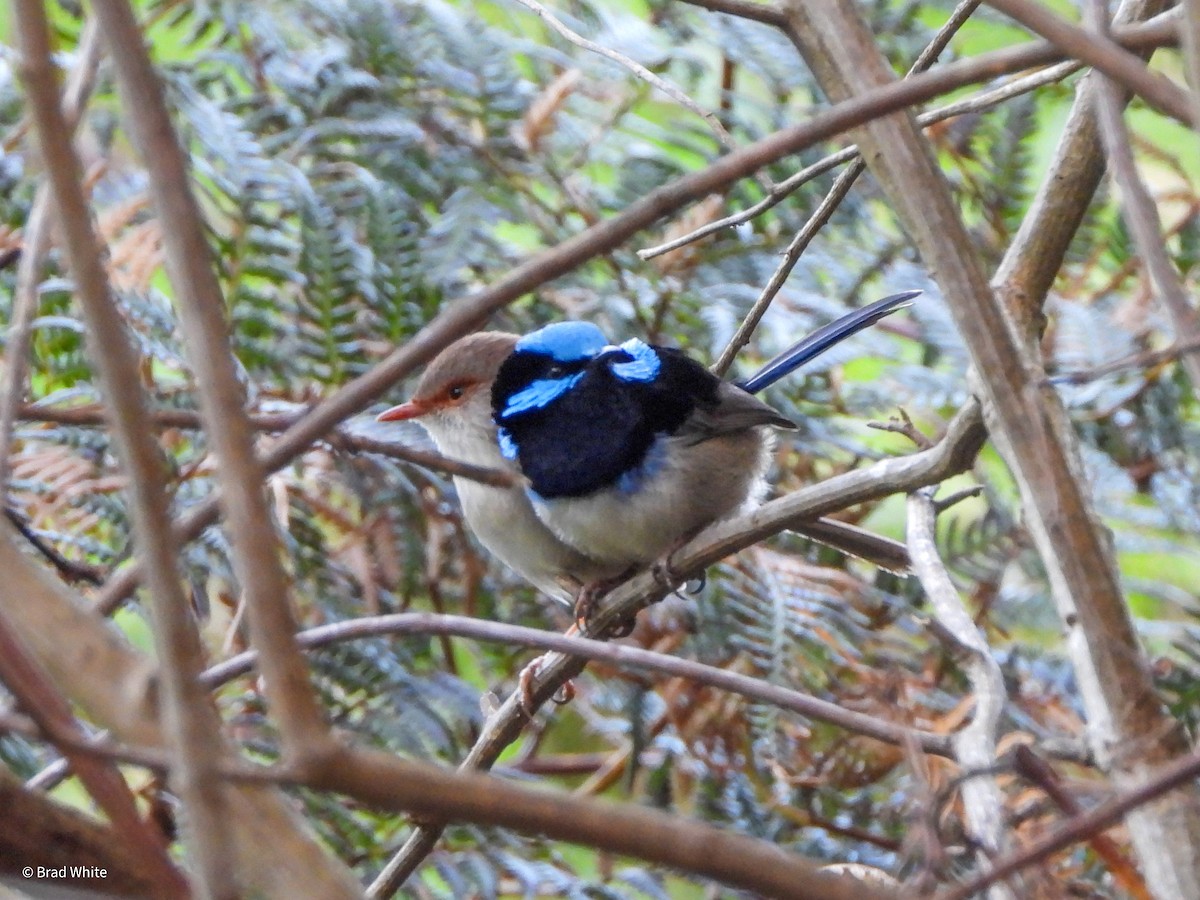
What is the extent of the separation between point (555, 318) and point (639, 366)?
904mm

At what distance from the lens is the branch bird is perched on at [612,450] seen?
340 cm

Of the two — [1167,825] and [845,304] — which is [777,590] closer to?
[845,304]

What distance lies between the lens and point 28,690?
43.8 inches

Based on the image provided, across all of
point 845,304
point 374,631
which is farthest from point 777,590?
point 374,631

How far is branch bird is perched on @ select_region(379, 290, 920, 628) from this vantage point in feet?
11.1

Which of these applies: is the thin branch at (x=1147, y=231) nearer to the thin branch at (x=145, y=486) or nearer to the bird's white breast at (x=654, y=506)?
the thin branch at (x=145, y=486)

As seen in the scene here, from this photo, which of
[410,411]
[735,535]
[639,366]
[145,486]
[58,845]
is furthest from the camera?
[410,411]

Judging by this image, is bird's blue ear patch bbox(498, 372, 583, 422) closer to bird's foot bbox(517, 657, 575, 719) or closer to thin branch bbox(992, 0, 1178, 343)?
bird's foot bbox(517, 657, 575, 719)

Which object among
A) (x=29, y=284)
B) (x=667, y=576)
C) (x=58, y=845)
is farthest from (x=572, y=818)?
(x=667, y=576)

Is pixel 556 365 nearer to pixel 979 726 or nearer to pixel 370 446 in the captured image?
pixel 370 446

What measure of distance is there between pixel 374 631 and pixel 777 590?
86.4 inches

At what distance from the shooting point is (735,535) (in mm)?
2160

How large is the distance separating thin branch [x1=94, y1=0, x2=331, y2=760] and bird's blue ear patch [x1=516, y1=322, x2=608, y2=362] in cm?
265

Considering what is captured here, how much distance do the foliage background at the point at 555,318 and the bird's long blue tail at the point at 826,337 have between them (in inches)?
9.0
